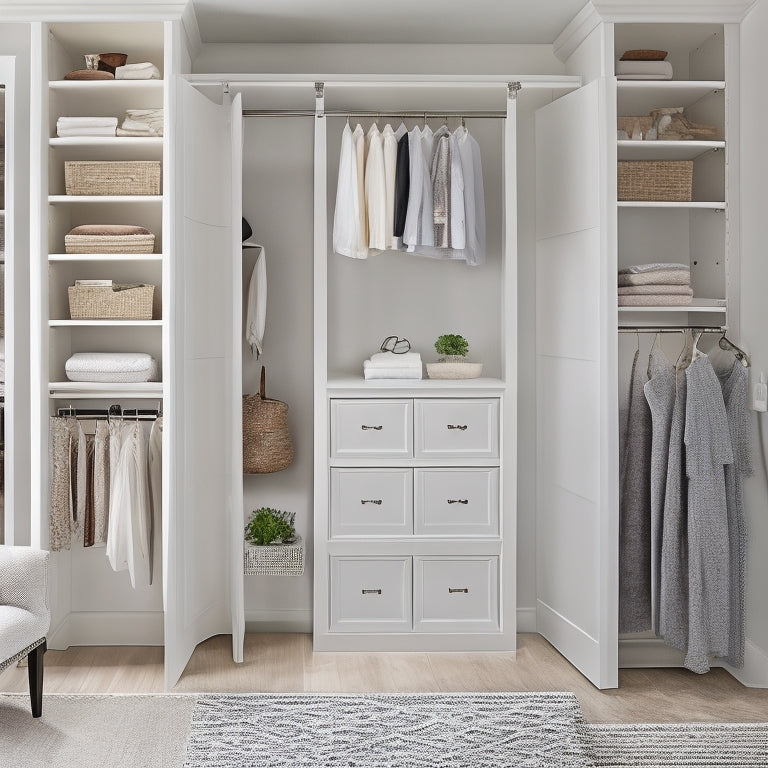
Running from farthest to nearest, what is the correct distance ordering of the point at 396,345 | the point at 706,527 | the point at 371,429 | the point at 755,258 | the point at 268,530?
the point at 396,345
the point at 268,530
the point at 371,429
the point at 755,258
the point at 706,527

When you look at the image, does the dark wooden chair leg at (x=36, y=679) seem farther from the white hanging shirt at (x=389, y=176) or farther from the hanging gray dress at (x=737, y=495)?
the hanging gray dress at (x=737, y=495)

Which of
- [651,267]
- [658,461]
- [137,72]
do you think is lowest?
[658,461]

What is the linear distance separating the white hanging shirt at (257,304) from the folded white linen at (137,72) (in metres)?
0.84

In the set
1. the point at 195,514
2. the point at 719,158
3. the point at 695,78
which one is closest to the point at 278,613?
the point at 195,514

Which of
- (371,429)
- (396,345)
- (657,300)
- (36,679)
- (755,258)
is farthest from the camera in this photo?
(396,345)

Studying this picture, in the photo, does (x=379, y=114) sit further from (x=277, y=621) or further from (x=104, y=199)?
(x=277, y=621)

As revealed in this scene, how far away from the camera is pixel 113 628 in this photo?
357 centimetres

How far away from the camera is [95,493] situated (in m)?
3.30

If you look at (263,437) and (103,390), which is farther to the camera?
(263,437)

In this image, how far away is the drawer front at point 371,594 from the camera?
3461 mm

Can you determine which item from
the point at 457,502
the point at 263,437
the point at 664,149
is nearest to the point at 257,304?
the point at 263,437

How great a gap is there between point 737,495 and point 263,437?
6.54 feet

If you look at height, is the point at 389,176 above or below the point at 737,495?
above

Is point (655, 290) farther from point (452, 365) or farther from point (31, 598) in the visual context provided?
point (31, 598)
